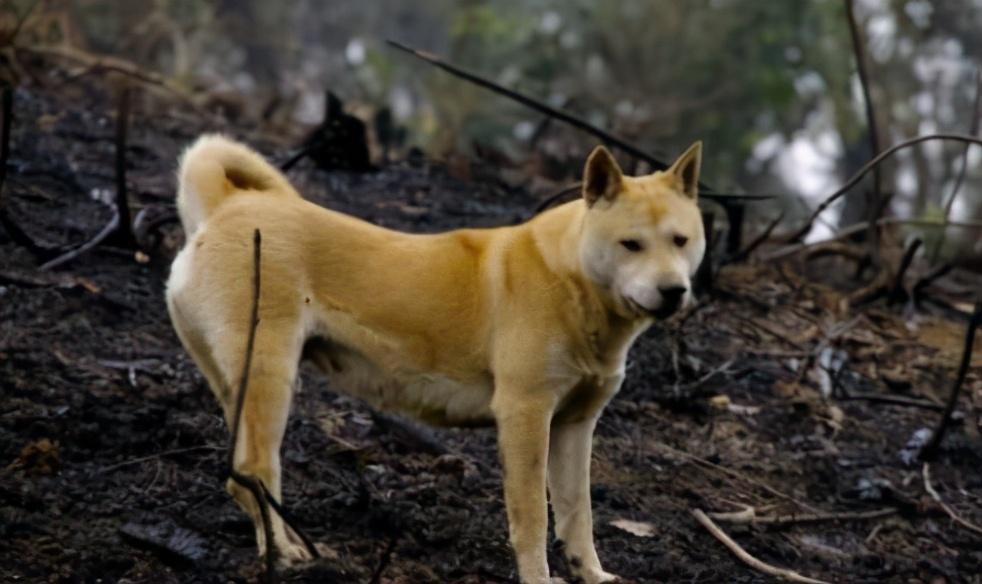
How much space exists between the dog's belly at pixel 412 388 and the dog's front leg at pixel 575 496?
33 cm

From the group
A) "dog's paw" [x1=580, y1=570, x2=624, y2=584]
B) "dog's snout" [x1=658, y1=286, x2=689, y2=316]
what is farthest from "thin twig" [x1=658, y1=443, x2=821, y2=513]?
"dog's snout" [x1=658, y1=286, x2=689, y2=316]

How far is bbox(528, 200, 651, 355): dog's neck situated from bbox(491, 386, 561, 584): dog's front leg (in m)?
0.34

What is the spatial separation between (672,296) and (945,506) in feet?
8.60

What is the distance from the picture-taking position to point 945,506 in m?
5.82

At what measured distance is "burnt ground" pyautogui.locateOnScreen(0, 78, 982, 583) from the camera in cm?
A: 453

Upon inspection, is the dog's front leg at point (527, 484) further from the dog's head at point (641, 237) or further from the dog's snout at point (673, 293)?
the dog's snout at point (673, 293)

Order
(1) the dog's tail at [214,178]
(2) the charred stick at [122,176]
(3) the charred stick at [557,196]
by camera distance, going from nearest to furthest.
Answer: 1. (1) the dog's tail at [214,178]
2. (2) the charred stick at [122,176]
3. (3) the charred stick at [557,196]

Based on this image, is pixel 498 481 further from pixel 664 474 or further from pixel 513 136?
pixel 513 136

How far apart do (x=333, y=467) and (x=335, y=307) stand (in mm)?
1034

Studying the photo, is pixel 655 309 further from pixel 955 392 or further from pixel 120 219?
pixel 120 219

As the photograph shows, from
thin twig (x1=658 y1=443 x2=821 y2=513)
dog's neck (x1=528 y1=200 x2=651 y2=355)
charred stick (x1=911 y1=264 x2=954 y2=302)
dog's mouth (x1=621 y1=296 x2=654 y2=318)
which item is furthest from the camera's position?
charred stick (x1=911 y1=264 x2=954 y2=302)

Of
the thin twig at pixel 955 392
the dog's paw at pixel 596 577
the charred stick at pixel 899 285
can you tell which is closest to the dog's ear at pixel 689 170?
the dog's paw at pixel 596 577

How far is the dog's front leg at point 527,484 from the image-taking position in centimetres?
427

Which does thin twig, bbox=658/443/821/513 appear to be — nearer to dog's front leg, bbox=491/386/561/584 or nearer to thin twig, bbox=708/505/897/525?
thin twig, bbox=708/505/897/525
